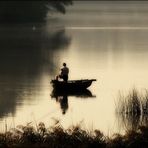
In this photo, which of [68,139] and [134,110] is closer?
[68,139]

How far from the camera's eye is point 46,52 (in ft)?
230

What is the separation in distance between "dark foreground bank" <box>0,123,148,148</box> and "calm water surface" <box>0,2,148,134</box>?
9.61 ft

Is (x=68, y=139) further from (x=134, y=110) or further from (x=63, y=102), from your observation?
(x=63, y=102)

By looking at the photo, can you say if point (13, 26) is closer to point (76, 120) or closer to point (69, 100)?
point (69, 100)

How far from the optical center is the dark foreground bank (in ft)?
67.1

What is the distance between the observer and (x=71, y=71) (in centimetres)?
5397

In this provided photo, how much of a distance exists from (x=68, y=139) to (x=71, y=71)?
109 ft

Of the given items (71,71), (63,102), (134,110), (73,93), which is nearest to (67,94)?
(73,93)

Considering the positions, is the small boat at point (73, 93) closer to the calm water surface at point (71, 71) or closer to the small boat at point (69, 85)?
the calm water surface at point (71, 71)

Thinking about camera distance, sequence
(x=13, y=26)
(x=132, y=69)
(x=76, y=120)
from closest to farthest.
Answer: (x=76, y=120)
(x=132, y=69)
(x=13, y=26)

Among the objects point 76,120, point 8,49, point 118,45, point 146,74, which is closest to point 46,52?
point 8,49

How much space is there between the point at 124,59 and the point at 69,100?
2479 cm

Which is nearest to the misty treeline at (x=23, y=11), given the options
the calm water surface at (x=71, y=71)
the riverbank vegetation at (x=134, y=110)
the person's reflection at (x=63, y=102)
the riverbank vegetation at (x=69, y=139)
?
the calm water surface at (x=71, y=71)

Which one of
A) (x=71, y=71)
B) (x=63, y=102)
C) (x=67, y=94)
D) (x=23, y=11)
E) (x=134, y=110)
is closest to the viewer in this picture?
(x=134, y=110)
